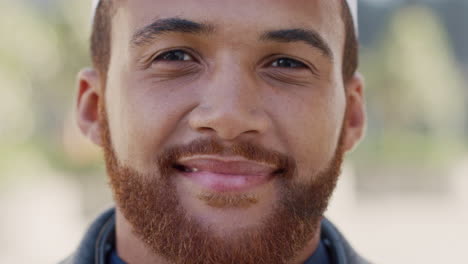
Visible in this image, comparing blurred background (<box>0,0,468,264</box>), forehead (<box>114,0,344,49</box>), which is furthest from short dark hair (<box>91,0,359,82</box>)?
blurred background (<box>0,0,468,264</box>)

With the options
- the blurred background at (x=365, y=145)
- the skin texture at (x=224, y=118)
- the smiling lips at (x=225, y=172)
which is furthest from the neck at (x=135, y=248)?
the blurred background at (x=365, y=145)

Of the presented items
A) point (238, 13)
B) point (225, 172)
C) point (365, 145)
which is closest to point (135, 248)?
point (225, 172)

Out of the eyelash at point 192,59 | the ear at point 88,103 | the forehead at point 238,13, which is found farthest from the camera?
the ear at point 88,103

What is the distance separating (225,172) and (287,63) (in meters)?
0.50

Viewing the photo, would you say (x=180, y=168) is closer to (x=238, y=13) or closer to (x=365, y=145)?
(x=238, y=13)

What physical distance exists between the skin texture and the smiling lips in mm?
28

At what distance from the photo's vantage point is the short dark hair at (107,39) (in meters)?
2.66

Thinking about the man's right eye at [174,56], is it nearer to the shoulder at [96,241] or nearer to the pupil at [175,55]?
the pupil at [175,55]

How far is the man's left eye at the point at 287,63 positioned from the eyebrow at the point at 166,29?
29cm

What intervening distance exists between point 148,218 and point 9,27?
35.7 ft

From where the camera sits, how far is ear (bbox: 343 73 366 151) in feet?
9.25

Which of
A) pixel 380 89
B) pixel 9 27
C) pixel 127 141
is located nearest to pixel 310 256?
pixel 127 141

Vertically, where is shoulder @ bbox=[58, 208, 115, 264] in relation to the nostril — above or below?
below

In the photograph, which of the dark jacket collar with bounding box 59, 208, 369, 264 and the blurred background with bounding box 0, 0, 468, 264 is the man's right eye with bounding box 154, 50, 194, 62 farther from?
the blurred background with bounding box 0, 0, 468, 264
